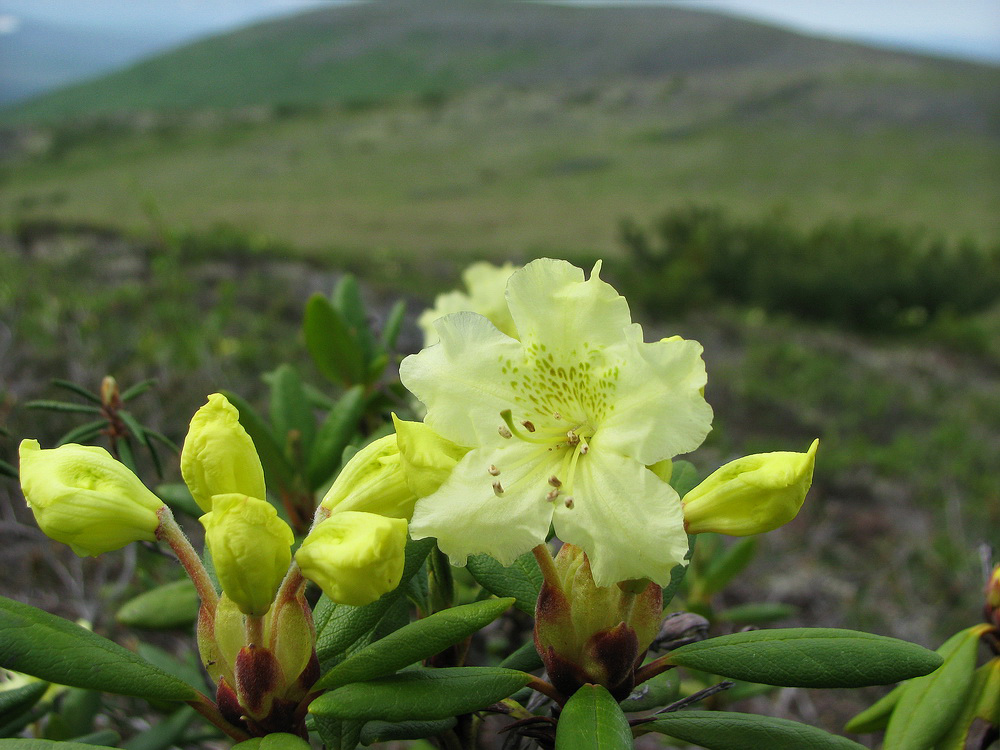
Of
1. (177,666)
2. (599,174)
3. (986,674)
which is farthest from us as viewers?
(599,174)

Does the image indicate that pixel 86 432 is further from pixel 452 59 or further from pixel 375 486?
pixel 452 59

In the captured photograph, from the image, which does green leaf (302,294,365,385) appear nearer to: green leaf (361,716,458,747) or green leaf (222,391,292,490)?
green leaf (222,391,292,490)

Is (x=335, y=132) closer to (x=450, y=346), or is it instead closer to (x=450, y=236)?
(x=450, y=236)

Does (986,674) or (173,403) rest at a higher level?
(986,674)

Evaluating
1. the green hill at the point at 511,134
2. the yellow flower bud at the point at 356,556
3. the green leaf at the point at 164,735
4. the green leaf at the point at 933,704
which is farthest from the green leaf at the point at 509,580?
the green hill at the point at 511,134

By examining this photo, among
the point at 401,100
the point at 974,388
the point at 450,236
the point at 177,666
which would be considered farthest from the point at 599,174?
the point at 177,666

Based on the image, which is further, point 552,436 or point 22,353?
point 22,353

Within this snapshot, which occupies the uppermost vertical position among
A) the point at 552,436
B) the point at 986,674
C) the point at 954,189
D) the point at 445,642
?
the point at 552,436

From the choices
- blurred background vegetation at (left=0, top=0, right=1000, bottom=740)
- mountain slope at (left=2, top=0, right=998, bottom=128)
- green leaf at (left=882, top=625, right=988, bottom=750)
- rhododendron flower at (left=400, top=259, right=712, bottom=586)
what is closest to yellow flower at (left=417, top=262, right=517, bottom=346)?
Result: blurred background vegetation at (left=0, top=0, right=1000, bottom=740)
